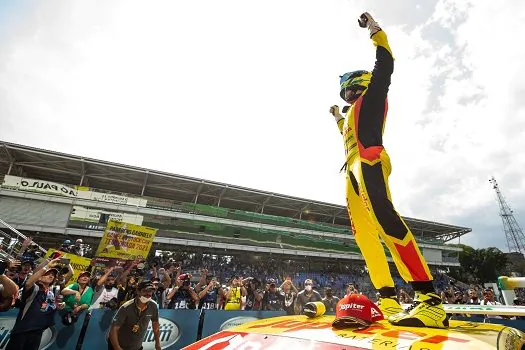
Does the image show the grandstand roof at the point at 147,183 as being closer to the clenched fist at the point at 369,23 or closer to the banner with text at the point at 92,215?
the banner with text at the point at 92,215

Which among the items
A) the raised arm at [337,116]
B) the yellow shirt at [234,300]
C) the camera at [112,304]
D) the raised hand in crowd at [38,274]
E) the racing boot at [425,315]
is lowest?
the camera at [112,304]

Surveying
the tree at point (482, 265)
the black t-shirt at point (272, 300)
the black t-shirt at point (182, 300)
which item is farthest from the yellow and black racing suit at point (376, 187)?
the tree at point (482, 265)

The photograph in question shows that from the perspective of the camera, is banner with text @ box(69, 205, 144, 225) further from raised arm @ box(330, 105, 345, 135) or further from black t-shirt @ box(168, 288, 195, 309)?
A: raised arm @ box(330, 105, 345, 135)

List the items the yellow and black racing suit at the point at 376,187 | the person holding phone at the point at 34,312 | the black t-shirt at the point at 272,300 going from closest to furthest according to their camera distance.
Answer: the yellow and black racing suit at the point at 376,187
the person holding phone at the point at 34,312
the black t-shirt at the point at 272,300

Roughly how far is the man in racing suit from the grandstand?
2843 centimetres

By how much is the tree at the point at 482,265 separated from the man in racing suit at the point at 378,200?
6303 cm

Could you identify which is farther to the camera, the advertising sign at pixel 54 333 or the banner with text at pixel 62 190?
the banner with text at pixel 62 190

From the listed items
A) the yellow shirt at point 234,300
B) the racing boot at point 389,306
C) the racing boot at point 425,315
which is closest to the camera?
the racing boot at point 425,315

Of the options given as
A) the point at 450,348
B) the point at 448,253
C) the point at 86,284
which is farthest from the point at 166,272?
the point at 448,253

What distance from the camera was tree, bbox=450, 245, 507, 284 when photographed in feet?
179

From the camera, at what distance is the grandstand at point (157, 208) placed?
2603 centimetres

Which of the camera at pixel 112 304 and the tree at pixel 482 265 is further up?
the tree at pixel 482 265

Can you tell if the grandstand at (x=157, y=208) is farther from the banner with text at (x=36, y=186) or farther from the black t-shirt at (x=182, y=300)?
the black t-shirt at (x=182, y=300)

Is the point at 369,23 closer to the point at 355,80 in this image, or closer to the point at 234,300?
the point at 355,80
